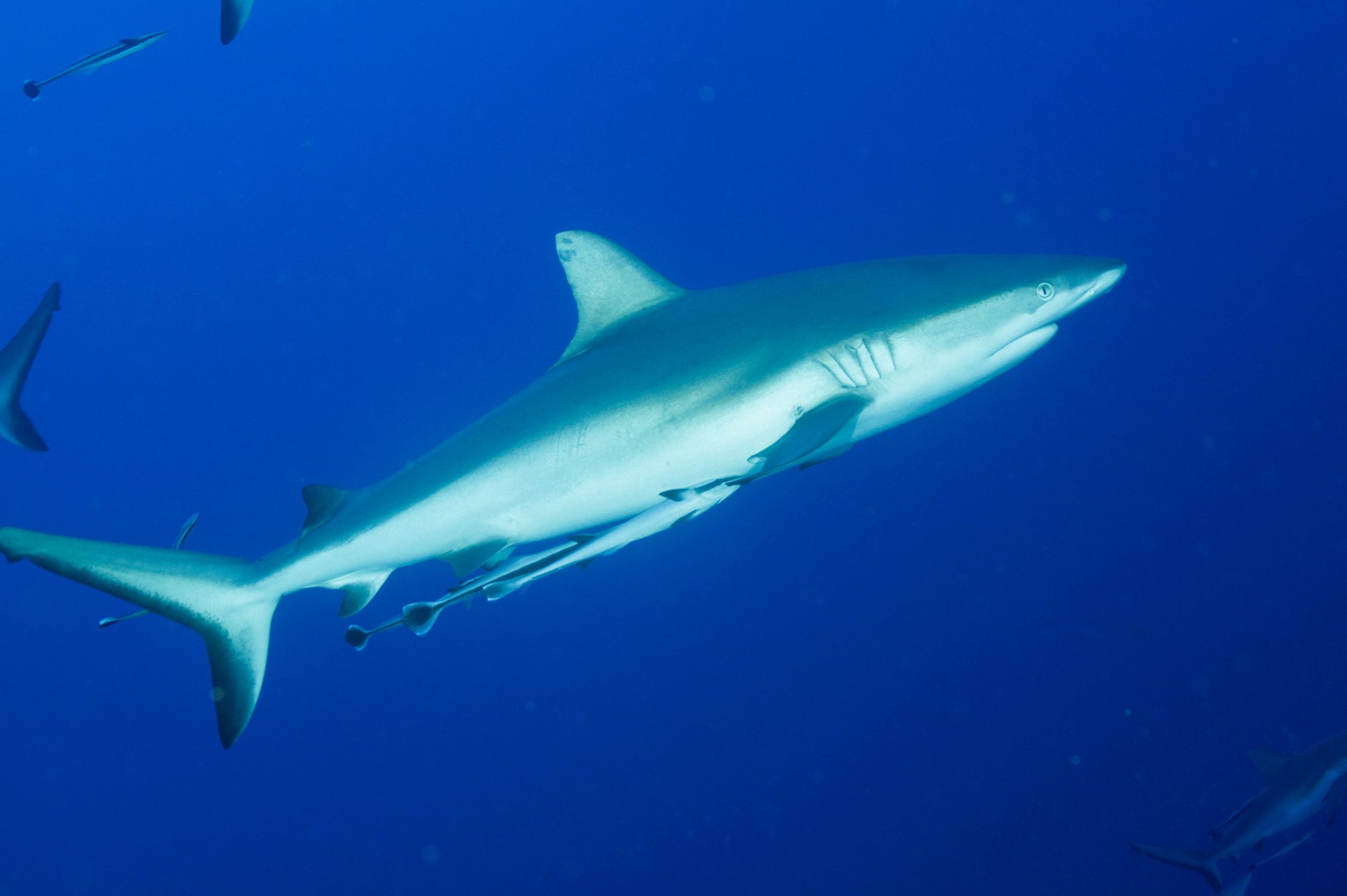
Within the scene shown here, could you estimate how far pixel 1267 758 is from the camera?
530 cm

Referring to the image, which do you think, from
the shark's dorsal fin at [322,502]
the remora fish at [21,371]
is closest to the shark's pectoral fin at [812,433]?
the shark's dorsal fin at [322,502]

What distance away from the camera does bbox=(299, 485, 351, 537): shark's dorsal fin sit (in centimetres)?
273

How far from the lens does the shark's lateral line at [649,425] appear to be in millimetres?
2447

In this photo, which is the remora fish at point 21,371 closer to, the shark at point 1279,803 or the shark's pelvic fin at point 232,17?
the shark's pelvic fin at point 232,17

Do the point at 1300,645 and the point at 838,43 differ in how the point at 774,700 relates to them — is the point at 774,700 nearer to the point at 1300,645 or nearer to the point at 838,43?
the point at 1300,645

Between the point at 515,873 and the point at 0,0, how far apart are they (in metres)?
23.7

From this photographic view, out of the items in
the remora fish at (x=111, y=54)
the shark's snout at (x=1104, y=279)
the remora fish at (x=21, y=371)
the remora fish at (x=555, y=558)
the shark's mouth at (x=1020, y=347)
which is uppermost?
the remora fish at (x=111, y=54)

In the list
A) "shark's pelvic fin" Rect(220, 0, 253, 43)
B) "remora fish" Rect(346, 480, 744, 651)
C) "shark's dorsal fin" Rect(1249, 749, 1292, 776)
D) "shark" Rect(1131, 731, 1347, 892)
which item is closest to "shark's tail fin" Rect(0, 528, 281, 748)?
"remora fish" Rect(346, 480, 744, 651)

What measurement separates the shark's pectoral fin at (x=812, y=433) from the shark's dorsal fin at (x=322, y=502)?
159 cm

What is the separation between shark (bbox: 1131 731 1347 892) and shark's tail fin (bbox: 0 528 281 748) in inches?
210

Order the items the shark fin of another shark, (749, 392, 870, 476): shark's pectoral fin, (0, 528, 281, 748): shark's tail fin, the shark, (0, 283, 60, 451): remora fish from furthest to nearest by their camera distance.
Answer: the shark fin of another shark → the shark → (0, 283, 60, 451): remora fish → (0, 528, 281, 748): shark's tail fin → (749, 392, 870, 476): shark's pectoral fin

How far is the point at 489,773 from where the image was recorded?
866 centimetres

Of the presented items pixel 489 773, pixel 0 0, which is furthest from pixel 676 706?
pixel 0 0

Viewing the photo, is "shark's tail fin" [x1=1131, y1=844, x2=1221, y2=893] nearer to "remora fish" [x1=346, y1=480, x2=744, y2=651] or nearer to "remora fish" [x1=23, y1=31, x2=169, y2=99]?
"remora fish" [x1=346, y1=480, x2=744, y2=651]
